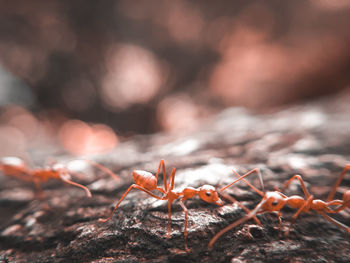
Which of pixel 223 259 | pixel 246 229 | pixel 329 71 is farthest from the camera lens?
pixel 329 71

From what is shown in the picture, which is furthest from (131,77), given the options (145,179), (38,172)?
(145,179)

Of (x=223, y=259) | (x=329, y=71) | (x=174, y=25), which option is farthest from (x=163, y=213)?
(x=329, y=71)

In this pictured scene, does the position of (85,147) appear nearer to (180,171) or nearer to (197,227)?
(180,171)

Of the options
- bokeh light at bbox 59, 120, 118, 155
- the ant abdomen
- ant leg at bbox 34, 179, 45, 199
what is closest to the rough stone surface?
ant leg at bbox 34, 179, 45, 199

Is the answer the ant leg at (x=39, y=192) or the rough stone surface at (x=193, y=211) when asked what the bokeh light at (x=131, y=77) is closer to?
the rough stone surface at (x=193, y=211)

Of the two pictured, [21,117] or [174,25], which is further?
[21,117]
